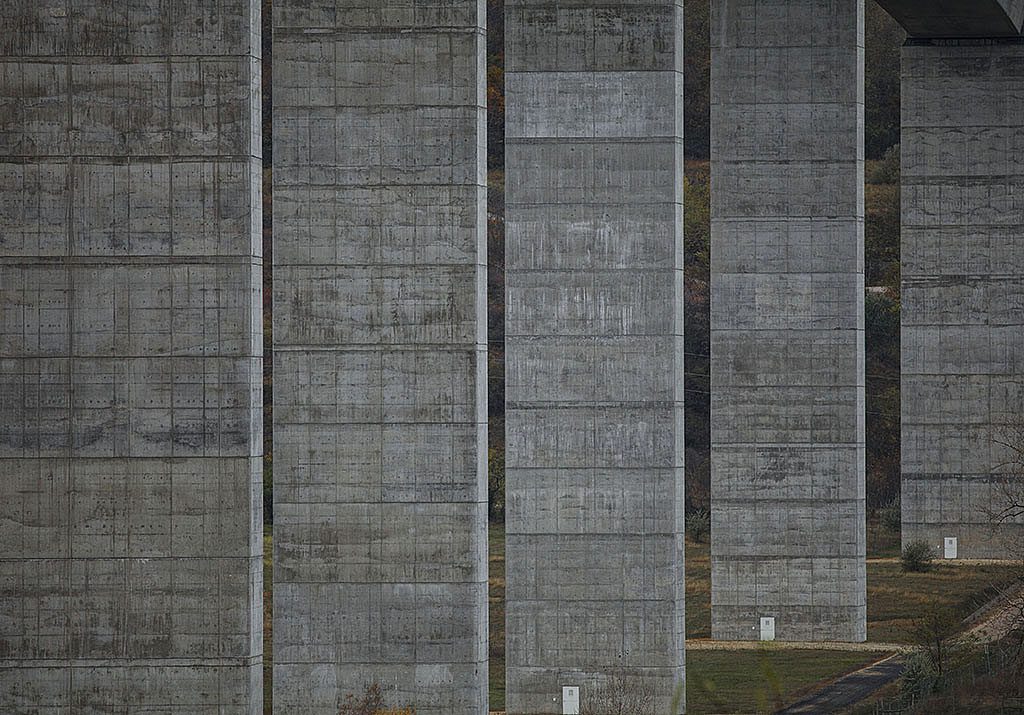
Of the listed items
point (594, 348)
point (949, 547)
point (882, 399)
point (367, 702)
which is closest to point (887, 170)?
point (882, 399)

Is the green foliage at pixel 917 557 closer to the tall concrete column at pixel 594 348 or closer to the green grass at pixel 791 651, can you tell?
the green grass at pixel 791 651

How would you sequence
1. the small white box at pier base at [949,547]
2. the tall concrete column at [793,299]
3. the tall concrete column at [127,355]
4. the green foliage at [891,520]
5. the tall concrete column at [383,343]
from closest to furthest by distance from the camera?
the tall concrete column at [127,355]
the tall concrete column at [383,343]
the tall concrete column at [793,299]
the small white box at pier base at [949,547]
the green foliage at [891,520]

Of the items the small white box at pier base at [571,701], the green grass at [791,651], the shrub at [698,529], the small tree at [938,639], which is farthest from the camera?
the shrub at [698,529]

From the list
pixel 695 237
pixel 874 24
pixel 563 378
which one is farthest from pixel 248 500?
pixel 874 24

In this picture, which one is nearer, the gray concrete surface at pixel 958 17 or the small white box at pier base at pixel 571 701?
the small white box at pier base at pixel 571 701

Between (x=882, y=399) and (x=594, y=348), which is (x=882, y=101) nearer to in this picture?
(x=882, y=399)

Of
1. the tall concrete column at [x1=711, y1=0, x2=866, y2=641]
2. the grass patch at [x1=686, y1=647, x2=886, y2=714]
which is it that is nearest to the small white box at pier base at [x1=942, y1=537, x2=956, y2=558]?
the tall concrete column at [x1=711, y1=0, x2=866, y2=641]

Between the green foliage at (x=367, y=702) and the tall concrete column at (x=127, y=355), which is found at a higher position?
the tall concrete column at (x=127, y=355)

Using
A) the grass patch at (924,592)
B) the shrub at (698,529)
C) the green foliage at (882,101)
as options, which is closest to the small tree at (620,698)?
the grass patch at (924,592)

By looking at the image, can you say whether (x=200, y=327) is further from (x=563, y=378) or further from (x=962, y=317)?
(x=962, y=317)
